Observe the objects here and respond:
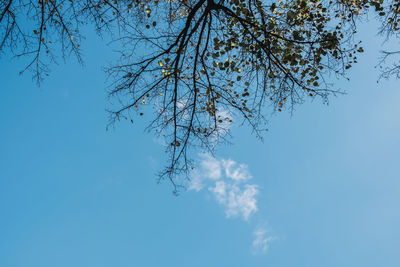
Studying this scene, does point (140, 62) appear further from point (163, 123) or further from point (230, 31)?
point (230, 31)

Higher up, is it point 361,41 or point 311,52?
point 361,41

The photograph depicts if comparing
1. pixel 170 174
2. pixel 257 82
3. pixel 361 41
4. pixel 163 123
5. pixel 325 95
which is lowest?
pixel 170 174

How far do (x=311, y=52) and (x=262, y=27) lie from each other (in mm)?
1321

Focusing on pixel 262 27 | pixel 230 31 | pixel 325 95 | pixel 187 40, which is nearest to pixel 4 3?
pixel 187 40

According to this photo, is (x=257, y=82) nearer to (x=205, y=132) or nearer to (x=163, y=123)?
(x=205, y=132)

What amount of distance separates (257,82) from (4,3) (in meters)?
5.33

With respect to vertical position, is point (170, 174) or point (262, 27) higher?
point (262, 27)

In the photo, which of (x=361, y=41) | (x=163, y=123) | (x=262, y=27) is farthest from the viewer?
(x=163, y=123)

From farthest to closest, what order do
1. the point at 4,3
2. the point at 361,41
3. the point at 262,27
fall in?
1. the point at 361,41
2. the point at 262,27
3. the point at 4,3

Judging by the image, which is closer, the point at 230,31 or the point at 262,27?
the point at 262,27

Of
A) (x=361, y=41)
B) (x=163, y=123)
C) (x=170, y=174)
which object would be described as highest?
(x=361, y=41)

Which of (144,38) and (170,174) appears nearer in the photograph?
(144,38)

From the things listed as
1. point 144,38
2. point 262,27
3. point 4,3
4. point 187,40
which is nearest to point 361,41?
point 262,27

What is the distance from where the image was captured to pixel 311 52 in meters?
5.63
